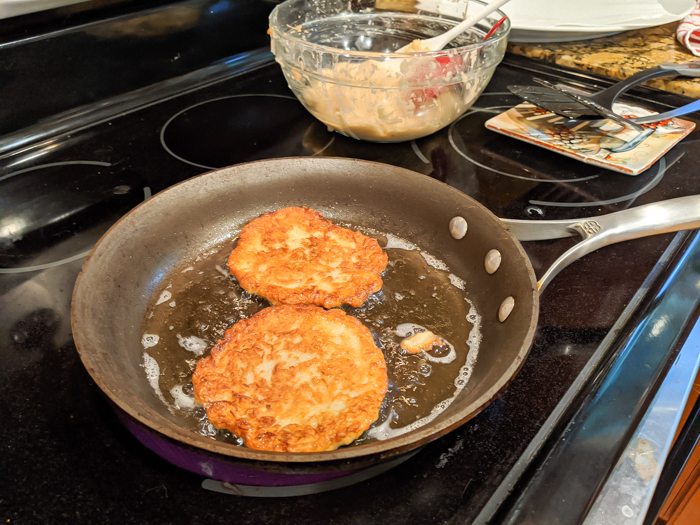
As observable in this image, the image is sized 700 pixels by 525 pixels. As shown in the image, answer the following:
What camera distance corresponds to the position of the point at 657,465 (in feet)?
2.06

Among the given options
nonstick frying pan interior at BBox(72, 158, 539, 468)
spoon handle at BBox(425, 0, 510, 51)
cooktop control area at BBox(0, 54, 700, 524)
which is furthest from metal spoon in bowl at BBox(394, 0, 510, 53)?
nonstick frying pan interior at BBox(72, 158, 539, 468)

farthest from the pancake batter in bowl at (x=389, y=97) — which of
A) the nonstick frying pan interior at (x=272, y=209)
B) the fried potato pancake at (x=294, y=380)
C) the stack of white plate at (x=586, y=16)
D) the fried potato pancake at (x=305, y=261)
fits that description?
the stack of white plate at (x=586, y=16)

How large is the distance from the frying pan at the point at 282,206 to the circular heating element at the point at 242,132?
0.25 metres

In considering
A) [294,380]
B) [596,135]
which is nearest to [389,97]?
[596,135]

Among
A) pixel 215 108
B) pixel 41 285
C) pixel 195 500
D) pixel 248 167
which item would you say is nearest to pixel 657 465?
pixel 195 500

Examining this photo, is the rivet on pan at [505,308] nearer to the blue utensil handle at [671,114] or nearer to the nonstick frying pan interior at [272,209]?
the nonstick frying pan interior at [272,209]

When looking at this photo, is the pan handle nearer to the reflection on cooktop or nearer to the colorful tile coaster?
the colorful tile coaster

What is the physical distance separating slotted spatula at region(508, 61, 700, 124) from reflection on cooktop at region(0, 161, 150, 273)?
3.59 feet

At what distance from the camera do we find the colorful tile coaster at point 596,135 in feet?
3.92

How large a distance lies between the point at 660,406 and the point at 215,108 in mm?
1383

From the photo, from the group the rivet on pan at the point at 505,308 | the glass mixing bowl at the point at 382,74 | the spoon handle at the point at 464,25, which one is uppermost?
the spoon handle at the point at 464,25

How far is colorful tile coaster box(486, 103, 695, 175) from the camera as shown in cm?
120

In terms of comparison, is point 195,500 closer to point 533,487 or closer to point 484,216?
point 533,487

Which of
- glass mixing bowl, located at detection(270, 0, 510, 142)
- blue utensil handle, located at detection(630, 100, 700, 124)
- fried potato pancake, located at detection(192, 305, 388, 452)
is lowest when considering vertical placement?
fried potato pancake, located at detection(192, 305, 388, 452)
